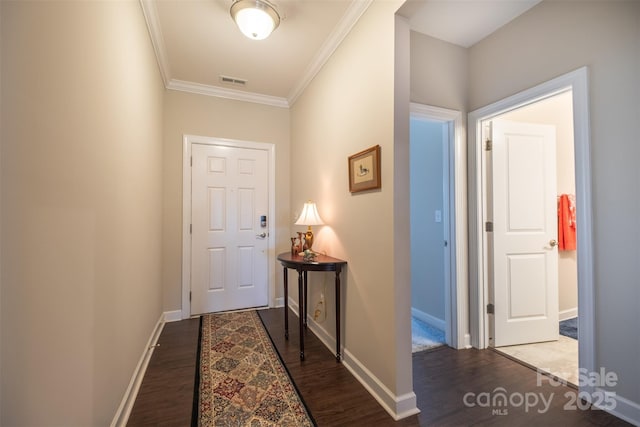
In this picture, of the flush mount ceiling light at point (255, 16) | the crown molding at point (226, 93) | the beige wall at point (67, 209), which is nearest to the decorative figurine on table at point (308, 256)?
the beige wall at point (67, 209)

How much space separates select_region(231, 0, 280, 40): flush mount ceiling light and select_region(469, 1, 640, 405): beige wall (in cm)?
197

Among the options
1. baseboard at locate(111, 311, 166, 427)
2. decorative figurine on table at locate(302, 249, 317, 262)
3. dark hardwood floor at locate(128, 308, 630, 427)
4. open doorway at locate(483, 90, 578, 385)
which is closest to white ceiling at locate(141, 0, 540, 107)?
open doorway at locate(483, 90, 578, 385)

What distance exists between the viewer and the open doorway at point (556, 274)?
2189 mm

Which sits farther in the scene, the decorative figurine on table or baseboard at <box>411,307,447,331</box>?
baseboard at <box>411,307,447,331</box>

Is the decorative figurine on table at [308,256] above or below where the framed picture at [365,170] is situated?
below

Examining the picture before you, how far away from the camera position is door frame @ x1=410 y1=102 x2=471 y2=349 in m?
2.37

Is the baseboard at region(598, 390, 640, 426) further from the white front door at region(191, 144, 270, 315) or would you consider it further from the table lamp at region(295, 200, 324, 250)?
the white front door at region(191, 144, 270, 315)

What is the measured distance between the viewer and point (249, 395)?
5.65 feet

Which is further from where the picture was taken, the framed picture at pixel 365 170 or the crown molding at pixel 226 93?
the crown molding at pixel 226 93

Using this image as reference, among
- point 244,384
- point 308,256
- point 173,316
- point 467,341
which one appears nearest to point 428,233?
point 467,341

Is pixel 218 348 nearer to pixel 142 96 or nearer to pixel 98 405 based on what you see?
pixel 98 405

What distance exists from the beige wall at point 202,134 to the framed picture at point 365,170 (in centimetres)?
166

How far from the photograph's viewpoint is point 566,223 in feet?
9.71

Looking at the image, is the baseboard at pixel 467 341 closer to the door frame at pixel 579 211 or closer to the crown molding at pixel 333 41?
the door frame at pixel 579 211
